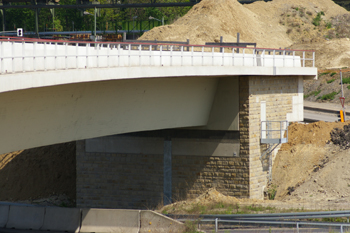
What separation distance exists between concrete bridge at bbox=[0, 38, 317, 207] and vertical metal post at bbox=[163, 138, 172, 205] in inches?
4.5

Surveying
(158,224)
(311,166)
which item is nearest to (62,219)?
(158,224)

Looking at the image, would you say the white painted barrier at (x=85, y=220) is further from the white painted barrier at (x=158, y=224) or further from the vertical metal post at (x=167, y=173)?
the vertical metal post at (x=167, y=173)

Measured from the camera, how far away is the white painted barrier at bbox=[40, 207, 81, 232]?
23.9 m

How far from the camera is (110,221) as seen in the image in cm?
2312

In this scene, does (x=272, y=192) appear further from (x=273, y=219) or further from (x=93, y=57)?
(x=93, y=57)

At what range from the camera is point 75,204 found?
98.9 feet

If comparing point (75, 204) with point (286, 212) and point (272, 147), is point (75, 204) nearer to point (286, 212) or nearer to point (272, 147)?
point (272, 147)

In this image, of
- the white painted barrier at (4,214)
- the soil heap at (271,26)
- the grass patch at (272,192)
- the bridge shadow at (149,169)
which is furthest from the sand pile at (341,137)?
the soil heap at (271,26)

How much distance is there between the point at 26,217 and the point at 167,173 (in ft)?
23.0

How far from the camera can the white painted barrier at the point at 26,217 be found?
977 inches

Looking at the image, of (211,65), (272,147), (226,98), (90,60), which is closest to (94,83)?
(90,60)

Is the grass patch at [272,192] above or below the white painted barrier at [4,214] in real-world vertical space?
above

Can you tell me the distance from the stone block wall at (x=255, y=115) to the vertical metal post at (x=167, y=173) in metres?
3.68

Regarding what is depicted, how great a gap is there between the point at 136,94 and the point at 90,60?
4.01 metres
